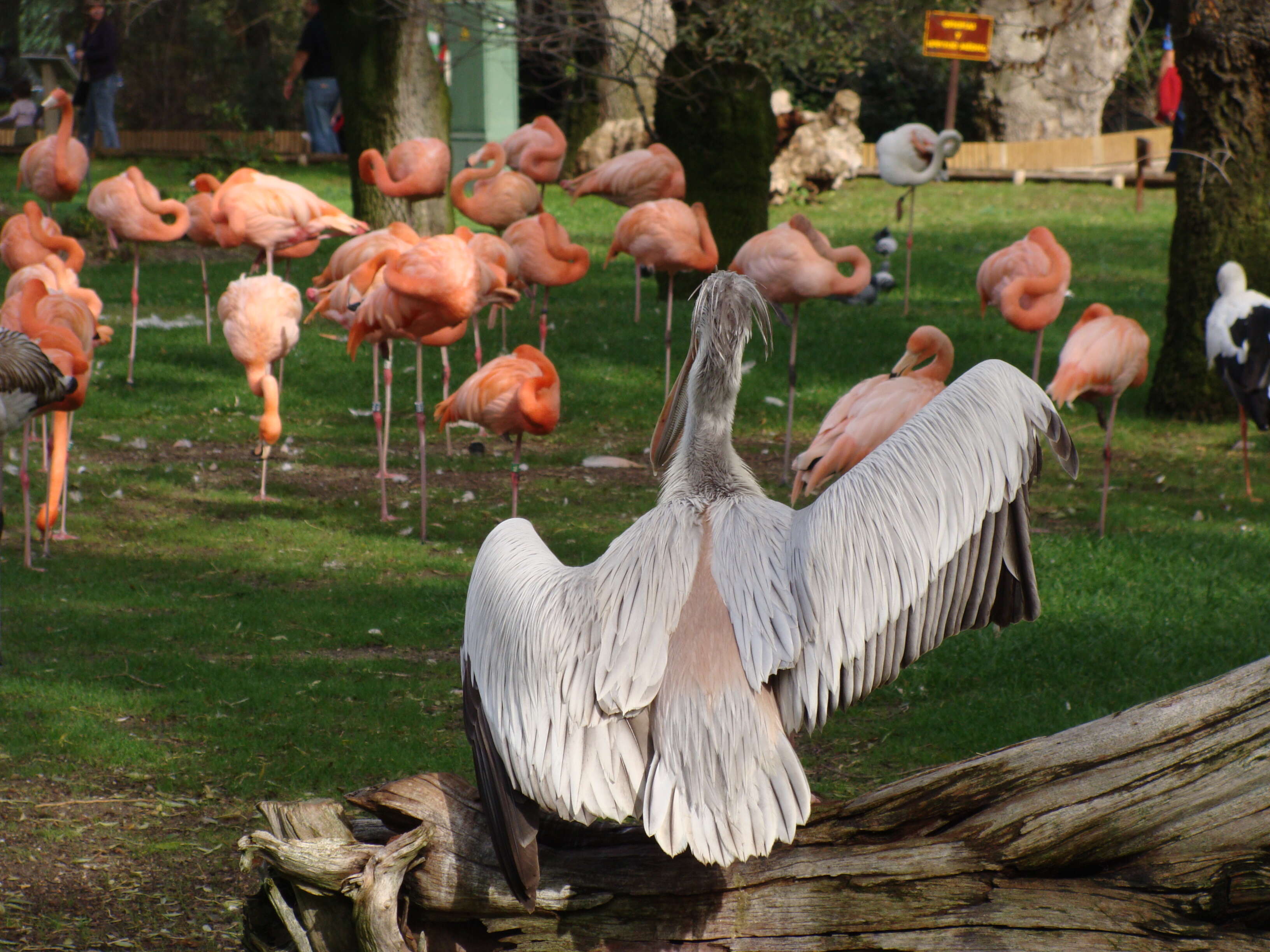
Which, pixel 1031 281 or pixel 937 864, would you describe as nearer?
pixel 937 864

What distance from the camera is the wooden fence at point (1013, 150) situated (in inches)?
898

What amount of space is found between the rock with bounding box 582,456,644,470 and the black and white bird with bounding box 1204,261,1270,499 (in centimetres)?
387

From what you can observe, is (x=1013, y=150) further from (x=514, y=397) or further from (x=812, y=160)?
(x=514, y=397)

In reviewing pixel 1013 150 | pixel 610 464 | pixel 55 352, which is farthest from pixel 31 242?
pixel 1013 150

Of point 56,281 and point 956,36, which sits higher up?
point 956,36

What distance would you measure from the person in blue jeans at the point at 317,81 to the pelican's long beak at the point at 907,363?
49.4ft

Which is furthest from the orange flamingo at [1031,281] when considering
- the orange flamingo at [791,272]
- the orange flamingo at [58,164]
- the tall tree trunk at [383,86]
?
the orange flamingo at [58,164]

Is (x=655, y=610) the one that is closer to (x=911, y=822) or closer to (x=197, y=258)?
(x=911, y=822)

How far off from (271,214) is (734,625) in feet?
31.9

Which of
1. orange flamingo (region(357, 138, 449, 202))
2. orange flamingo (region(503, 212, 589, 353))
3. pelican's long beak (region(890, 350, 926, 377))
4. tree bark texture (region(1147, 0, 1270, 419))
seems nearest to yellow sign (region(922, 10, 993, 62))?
tree bark texture (region(1147, 0, 1270, 419))

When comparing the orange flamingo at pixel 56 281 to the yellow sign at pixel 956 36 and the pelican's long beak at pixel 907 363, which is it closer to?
the pelican's long beak at pixel 907 363

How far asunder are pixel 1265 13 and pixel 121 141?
20.7 meters

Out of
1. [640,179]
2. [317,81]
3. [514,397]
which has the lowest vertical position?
[514,397]

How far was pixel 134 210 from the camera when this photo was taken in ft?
39.8
